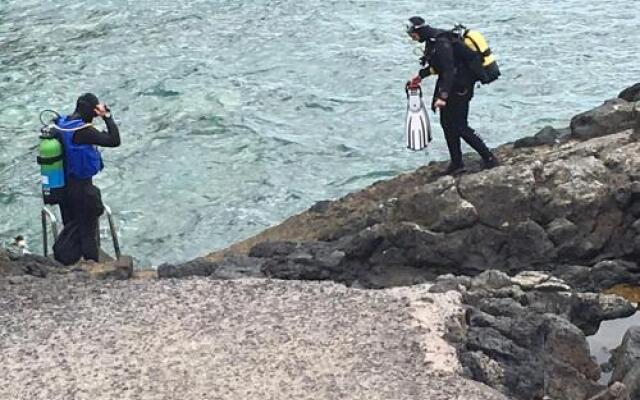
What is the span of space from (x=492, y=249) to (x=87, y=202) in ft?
15.6

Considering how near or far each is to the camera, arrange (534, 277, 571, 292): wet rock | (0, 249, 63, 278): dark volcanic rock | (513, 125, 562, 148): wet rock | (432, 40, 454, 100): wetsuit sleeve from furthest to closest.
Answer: (513, 125, 562, 148): wet rock
(432, 40, 454, 100): wetsuit sleeve
(0, 249, 63, 278): dark volcanic rock
(534, 277, 571, 292): wet rock

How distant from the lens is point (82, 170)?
40.6 feet

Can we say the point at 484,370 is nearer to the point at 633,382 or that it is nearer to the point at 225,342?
the point at 633,382

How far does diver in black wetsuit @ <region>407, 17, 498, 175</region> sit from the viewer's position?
498 inches

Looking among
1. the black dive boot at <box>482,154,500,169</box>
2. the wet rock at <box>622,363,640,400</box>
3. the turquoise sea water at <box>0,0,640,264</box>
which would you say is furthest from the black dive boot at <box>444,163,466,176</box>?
the wet rock at <box>622,363,640,400</box>

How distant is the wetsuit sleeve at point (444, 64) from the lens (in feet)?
41.4

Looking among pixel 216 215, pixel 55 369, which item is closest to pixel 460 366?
pixel 55 369

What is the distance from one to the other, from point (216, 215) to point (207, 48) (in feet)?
31.0

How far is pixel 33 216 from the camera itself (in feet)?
63.5

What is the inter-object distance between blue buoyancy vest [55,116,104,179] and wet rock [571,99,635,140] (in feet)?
21.4

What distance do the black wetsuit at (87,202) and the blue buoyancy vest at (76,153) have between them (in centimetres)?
7

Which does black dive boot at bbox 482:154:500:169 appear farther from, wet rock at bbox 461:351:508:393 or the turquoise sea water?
the turquoise sea water

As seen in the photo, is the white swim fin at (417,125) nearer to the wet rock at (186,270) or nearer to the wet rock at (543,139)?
the wet rock at (543,139)

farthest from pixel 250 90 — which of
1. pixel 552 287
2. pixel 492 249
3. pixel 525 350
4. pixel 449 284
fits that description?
pixel 525 350
